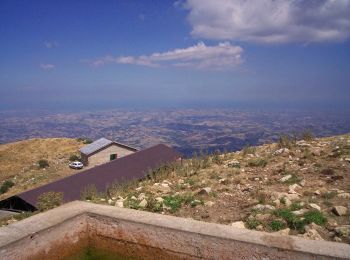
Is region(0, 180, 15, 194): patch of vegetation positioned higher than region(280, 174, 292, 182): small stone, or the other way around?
region(280, 174, 292, 182): small stone

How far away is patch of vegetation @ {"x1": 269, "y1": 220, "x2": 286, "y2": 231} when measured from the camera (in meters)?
6.12

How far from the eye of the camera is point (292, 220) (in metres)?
6.23

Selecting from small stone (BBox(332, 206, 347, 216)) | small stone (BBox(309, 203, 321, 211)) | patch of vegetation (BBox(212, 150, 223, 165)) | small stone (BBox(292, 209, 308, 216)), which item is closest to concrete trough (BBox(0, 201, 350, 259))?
small stone (BBox(292, 209, 308, 216))

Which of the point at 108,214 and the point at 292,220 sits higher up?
the point at 108,214

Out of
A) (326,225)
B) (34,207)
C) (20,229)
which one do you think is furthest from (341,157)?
(34,207)

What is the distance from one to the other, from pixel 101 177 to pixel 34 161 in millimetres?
23920

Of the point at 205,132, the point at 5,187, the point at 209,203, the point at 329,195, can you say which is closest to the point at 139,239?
the point at 209,203

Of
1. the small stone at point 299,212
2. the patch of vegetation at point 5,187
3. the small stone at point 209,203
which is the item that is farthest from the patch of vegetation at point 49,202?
the patch of vegetation at point 5,187

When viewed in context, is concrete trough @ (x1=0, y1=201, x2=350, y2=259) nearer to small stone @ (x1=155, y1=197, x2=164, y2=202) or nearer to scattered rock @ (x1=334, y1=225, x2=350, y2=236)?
scattered rock @ (x1=334, y1=225, x2=350, y2=236)

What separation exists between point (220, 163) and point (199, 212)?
16.4 ft

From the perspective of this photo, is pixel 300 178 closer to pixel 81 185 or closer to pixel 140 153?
pixel 81 185

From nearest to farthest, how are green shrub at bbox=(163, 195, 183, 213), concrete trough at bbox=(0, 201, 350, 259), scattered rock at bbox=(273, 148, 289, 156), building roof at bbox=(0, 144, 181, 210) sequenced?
concrete trough at bbox=(0, 201, 350, 259), green shrub at bbox=(163, 195, 183, 213), scattered rock at bbox=(273, 148, 289, 156), building roof at bbox=(0, 144, 181, 210)

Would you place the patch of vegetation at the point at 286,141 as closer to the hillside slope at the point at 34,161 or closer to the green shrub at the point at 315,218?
the green shrub at the point at 315,218

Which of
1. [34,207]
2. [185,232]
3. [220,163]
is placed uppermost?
[185,232]
